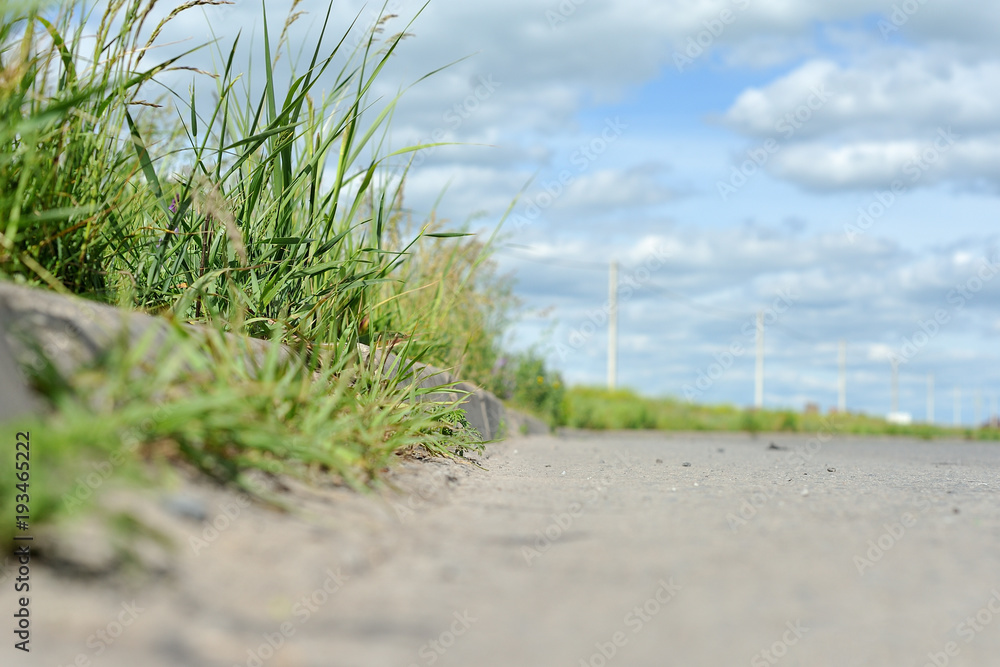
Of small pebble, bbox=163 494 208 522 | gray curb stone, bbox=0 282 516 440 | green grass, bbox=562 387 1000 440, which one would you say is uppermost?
gray curb stone, bbox=0 282 516 440

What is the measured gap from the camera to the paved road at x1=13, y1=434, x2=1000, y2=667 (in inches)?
51.8

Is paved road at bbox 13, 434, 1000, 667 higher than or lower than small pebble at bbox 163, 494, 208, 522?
lower

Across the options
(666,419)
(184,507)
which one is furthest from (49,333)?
(666,419)

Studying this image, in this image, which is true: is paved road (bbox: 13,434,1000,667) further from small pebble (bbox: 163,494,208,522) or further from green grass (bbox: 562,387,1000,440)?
green grass (bbox: 562,387,1000,440)

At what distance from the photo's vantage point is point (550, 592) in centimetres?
153

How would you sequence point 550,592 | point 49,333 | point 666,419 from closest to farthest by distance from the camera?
1. point 550,592
2. point 49,333
3. point 666,419

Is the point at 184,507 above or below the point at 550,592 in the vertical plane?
above

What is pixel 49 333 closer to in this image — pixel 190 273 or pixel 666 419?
pixel 190 273

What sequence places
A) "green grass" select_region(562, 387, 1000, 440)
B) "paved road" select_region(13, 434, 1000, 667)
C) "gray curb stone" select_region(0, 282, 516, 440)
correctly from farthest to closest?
1. "green grass" select_region(562, 387, 1000, 440)
2. "gray curb stone" select_region(0, 282, 516, 440)
3. "paved road" select_region(13, 434, 1000, 667)

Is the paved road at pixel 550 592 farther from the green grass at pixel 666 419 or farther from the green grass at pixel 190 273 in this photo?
the green grass at pixel 666 419

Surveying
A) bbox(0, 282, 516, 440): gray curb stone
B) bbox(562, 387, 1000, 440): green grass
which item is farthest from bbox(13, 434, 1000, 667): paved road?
bbox(562, 387, 1000, 440): green grass

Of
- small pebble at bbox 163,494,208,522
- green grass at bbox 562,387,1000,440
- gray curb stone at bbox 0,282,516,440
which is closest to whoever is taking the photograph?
small pebble at bbox 163,494,208,522

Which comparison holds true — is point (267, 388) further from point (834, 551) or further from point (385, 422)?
point (834, 551)

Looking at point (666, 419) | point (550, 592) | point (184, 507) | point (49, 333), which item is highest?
point (49, 333)
